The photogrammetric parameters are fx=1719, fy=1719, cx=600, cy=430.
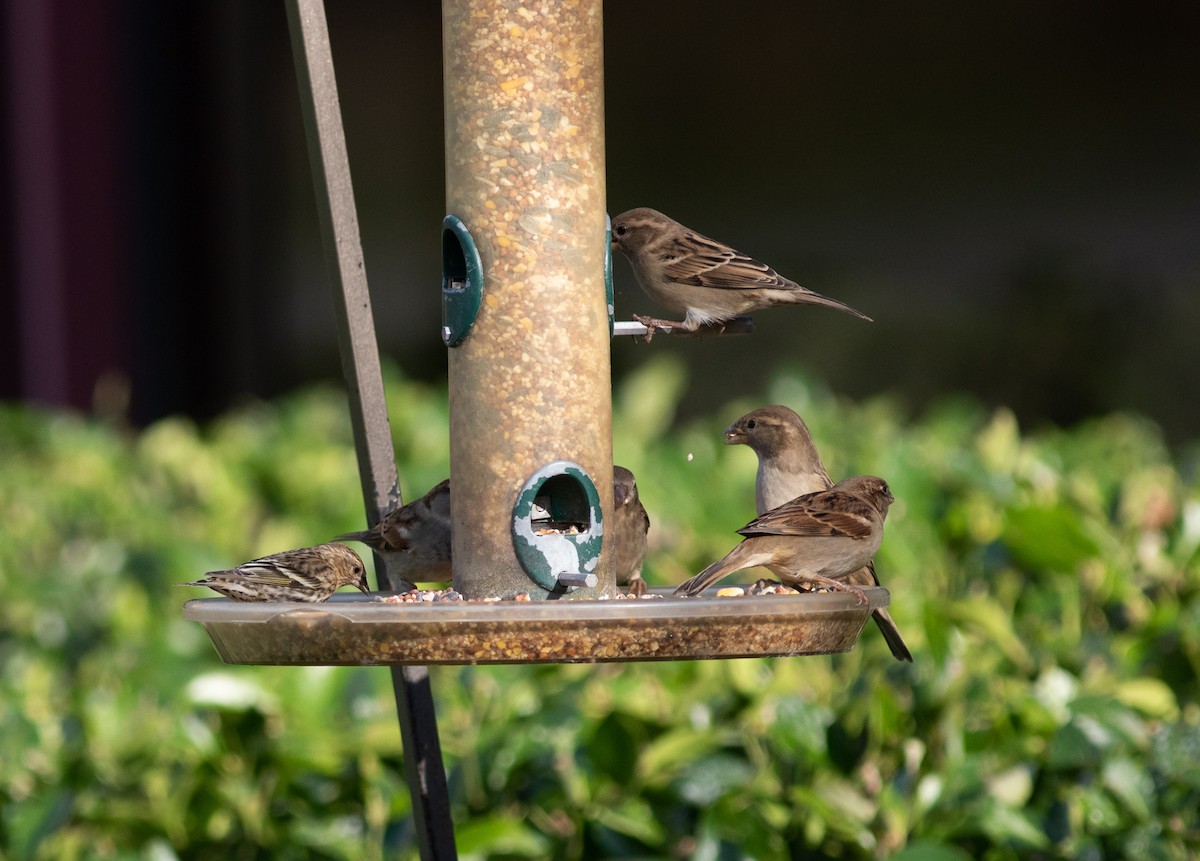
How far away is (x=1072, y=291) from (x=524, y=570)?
6.95m

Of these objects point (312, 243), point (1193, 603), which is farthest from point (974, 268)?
point (1193, 603)

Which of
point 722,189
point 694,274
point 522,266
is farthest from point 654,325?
point 722,189

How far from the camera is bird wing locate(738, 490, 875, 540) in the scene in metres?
2.95

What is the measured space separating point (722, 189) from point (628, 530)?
23.3 feet

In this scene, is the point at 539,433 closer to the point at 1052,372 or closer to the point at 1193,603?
the point at 1193,603

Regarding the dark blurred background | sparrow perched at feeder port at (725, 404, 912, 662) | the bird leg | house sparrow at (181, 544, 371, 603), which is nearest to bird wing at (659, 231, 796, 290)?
the bird leg

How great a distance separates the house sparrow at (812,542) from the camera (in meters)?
2.95

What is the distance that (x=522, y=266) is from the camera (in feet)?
10.3

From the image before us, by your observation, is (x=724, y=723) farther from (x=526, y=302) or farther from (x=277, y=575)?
(x=277, y=575)

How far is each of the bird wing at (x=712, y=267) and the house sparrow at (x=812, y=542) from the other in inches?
27.7

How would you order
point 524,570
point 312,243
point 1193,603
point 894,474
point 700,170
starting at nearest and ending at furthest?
1. point 524,570
2. point 1193,603
3. point 894,474
4. point 700,170
5. point 312,243

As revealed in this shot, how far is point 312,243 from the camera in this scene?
11852 mm

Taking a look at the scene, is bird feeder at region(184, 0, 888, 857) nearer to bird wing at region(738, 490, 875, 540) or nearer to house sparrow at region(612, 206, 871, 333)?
bird wing at region(738, 490, 875, 540)

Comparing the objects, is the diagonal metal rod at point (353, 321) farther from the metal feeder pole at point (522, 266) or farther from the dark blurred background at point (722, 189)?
the dark blurred background at point (722, 189)
